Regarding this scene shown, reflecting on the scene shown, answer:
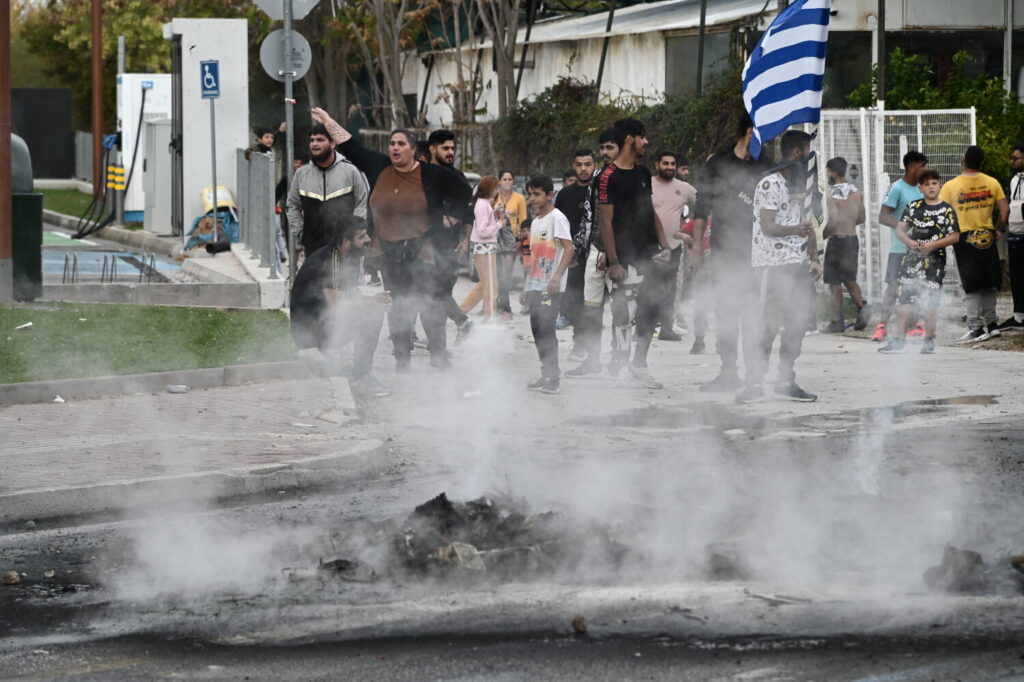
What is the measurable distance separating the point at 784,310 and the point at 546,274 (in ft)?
5.38

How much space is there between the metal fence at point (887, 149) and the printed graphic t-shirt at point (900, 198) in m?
2.04

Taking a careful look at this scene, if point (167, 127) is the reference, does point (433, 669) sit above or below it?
below

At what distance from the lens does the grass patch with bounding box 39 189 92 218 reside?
102ft

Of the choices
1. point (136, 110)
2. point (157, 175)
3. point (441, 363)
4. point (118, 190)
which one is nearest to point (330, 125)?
point (441, 363)

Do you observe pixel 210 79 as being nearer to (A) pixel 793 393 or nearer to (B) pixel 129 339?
(B) pixel 129 339

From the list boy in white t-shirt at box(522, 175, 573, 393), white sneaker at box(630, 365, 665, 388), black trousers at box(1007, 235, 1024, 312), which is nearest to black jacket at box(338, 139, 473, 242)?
boy in white t-shirt at box(522, 175, 573, 393)

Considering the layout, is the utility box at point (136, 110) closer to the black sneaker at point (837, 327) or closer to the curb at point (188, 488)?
the black sneaker at point (837, 327)

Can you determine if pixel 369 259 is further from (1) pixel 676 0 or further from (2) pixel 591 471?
(1) pixel 676 0

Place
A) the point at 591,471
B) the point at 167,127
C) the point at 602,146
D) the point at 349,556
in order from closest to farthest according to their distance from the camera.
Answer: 1. the point at 349,556
2. the point at 591,471
3. the point at 602,146
4. the point at 167,127

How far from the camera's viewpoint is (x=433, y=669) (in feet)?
14.3

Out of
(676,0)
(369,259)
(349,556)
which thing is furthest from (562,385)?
(676,0)

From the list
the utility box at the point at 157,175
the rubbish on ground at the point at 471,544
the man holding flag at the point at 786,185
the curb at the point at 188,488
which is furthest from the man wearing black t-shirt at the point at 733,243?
the utility box at the point at 157,175

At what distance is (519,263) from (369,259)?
7248mm

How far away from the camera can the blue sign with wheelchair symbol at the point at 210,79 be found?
18.6 m
